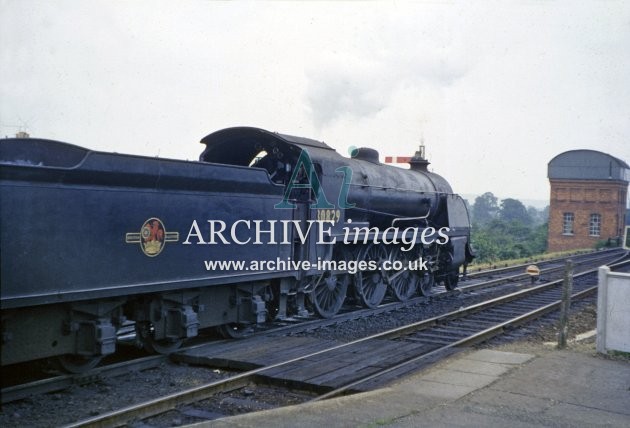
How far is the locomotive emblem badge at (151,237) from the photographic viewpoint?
6598mm

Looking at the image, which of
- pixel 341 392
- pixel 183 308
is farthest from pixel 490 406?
pixel 183 308

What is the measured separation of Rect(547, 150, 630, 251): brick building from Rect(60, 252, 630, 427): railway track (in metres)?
32.6

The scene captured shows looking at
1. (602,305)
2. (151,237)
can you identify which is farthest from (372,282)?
(151,237)

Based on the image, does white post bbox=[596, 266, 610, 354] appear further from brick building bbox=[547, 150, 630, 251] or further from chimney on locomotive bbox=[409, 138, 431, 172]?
brick building bbox=[547, 150, 630, 251]

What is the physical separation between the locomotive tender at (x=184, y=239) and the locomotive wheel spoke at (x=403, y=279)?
0.06m

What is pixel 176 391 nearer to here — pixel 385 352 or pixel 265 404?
pixel 265 404

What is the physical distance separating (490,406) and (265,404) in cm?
196

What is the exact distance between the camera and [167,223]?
23.1ft

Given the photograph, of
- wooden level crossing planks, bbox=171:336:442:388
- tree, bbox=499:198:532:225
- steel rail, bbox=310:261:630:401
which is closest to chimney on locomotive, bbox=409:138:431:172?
steel rail, bbox=310:261:630:401

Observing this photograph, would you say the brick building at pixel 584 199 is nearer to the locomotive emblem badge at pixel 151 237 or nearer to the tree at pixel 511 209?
the locomotive emblem badge at pixel 151 237

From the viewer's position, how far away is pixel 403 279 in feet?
43.4

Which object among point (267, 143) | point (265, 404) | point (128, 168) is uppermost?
point (267, 143)

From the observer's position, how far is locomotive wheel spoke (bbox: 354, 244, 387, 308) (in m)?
11.7

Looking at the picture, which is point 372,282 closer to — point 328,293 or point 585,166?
point 328,293
